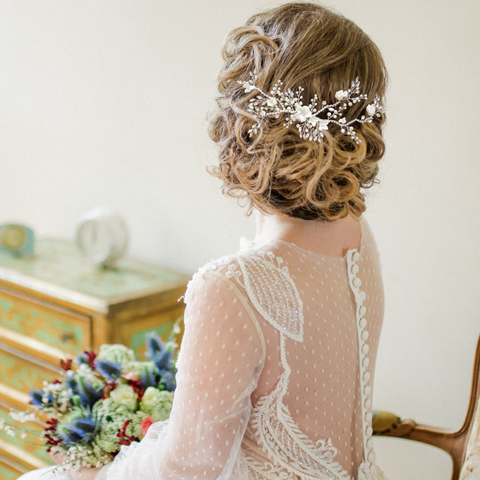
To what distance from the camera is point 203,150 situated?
2094 mm

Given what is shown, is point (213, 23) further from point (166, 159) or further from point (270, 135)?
point (270, 135)

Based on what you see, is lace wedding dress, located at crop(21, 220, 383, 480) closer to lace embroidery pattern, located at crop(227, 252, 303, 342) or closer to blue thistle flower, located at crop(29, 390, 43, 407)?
lace embroidery pattern, located at crop(227, 252, 303, 342)

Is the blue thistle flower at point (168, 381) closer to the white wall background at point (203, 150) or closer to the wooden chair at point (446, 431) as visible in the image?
the wooden chair at point (446, 431)

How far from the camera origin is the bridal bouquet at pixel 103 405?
1.18 metres

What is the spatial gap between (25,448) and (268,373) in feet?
5.46

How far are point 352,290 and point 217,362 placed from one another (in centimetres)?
31

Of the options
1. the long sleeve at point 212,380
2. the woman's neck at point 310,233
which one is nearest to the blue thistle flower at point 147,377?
the long sleeve at point 212,380

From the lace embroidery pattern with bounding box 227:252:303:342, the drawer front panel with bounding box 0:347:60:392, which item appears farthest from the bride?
the drawer front panel with bounding box 0:347:60:392

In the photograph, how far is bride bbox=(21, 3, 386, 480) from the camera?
898 mm

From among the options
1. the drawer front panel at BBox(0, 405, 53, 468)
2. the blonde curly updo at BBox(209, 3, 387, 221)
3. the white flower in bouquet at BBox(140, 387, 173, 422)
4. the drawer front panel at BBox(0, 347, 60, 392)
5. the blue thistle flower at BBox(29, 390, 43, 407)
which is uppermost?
the blonde curly updo at BBox(209, 3, 387, 221)

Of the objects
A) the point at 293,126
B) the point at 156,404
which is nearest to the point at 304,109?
the point at 293,126

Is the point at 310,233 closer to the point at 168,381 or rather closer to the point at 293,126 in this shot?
the point at 293,126

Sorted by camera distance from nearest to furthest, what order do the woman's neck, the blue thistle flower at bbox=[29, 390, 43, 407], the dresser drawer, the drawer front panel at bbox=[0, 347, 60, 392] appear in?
the woman's neck → the blue thistle flower at bbox=[29, 390, 43, 407] → the drawer front panel at bbox=[0, 347, 60, 392] → the dresser drawer

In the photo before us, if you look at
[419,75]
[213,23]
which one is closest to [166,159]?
[213,23]
